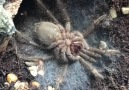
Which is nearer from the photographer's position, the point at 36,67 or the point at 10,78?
the point at 10,78

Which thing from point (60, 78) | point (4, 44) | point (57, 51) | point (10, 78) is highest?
point (4, 44)

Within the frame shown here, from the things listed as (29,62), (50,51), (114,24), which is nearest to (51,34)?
(50,51)

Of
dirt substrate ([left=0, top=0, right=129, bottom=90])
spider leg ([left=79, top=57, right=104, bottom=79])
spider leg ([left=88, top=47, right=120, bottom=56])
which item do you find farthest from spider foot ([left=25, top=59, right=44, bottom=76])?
spider leg ([left=88, top=47, right=120, bottom=56])

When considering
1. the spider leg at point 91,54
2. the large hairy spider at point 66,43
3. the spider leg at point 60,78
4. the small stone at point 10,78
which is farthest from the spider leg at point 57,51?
the small stone at point 10,78

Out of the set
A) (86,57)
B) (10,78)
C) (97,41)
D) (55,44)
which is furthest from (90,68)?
(10,78)

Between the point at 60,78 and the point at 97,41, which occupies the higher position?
the point at 97,41

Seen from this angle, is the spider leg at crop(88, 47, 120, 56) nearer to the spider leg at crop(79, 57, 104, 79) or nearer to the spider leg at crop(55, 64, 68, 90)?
the spider leg at crop(79, 57, 104, 79)

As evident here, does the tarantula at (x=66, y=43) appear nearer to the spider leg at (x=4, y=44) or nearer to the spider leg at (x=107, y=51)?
the spider leg at (x=107, y=51)

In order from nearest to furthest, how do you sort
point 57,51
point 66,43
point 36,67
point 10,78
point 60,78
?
point 10,78
point 36,67
point 60,78
point 57,51
point 66,43

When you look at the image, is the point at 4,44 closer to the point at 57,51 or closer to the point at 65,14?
the point at 57,51

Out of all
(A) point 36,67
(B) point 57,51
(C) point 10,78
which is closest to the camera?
(C) point 10,78
